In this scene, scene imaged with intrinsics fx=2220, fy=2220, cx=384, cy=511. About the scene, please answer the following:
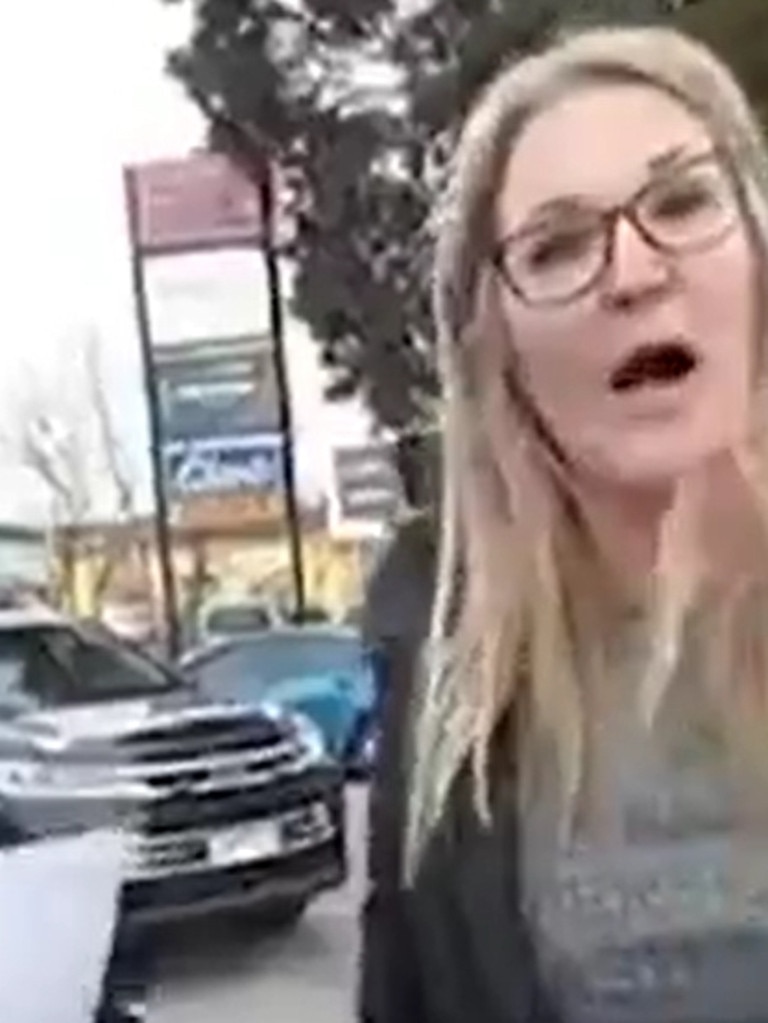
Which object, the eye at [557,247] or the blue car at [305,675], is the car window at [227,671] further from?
the eye at [557,247]

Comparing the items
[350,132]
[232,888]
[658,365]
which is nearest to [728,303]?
[658,365]

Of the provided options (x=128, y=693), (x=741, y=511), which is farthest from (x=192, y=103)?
(x=741, y=511)

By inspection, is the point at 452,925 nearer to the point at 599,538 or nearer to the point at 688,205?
the point at 599,538

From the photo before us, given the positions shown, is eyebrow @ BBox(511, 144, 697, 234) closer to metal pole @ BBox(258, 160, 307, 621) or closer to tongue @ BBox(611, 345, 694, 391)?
tongue @ BBox(611, 345, 694, 391)

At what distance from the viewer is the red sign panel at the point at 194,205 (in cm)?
121

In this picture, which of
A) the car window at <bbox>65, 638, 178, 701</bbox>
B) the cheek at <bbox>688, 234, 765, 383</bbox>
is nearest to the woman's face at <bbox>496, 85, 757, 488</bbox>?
the cheek at <bbox>688, 234, 765, 383</bbox>

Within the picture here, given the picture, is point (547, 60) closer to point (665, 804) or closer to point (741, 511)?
point (741, 511)

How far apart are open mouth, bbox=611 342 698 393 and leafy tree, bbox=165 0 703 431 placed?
0.89 ft

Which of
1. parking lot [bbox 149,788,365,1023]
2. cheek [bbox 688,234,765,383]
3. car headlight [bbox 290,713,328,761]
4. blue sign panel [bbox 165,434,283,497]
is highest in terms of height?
cheek [bbox 688,234,765,383]

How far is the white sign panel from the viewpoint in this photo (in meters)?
1.22

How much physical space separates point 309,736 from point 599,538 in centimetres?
31

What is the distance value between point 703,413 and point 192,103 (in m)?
0.41

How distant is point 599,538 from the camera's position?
0.95m

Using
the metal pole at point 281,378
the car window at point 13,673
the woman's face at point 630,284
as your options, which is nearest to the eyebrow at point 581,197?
the woman's face at point 630,284
